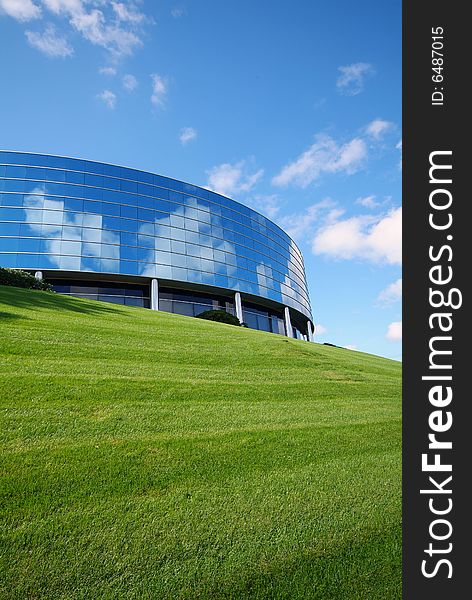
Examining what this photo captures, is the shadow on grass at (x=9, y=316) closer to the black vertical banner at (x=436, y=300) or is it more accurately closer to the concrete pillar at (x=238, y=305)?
the black vertical banner at (x=436, y=300)

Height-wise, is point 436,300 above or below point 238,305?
below

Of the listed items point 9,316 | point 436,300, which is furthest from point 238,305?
point 436,300

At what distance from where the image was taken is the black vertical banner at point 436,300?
10.7ft

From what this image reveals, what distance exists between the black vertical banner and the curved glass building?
3589 centimetres

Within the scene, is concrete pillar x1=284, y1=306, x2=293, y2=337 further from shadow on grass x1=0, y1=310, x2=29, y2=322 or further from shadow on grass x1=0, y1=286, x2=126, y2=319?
shadow on grass x1=0, y1=310, x2=29, y2=322

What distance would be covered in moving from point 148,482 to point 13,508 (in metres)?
1.43

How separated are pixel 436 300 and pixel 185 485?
3547 mm

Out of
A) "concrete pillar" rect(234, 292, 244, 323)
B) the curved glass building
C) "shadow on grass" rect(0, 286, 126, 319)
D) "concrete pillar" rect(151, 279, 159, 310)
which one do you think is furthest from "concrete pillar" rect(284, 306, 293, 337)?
"shadow on grass" rect(0, 286, 126, 319)

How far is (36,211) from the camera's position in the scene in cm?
3834

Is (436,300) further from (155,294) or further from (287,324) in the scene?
(287,324)

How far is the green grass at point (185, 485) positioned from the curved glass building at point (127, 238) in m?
30.4

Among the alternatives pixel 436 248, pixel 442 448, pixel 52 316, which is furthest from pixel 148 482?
pixel 52 316

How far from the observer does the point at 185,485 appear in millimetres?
4863

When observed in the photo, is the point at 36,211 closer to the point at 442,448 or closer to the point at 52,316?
the point at 52,316
